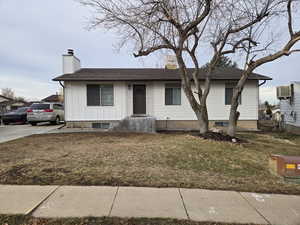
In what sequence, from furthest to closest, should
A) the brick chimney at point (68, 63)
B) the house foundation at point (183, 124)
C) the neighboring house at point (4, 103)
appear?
the neighboring house at point (4, 103) → the brick chimney at point (68, 63) → the house foundation at point (183, 124)

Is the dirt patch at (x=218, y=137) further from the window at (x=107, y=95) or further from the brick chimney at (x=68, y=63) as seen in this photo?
the brick chimney at (x=68, y=63)

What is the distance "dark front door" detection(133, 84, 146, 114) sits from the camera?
11539 mm

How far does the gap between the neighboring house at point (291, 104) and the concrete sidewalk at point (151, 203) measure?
10.6 meters

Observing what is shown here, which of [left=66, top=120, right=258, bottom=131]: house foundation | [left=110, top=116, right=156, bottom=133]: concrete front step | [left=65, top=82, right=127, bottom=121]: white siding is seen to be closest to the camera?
[left=110, top=116, right=156, bottom=133]: concrete front step

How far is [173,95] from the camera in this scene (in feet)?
37.3

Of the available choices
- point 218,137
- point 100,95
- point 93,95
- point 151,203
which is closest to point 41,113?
point 93,95

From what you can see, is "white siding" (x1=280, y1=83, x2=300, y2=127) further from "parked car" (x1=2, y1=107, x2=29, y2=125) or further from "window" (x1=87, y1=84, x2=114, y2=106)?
"parked car" (x1=2, y1=107, x2=29, y2=125)

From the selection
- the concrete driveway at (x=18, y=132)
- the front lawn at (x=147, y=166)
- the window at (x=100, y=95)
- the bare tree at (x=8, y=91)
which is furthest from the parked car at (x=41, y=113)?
the bare tree at (x=8, y=91)

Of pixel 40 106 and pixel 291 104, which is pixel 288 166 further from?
pixel 40 106

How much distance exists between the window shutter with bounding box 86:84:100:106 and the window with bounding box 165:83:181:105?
4.20m

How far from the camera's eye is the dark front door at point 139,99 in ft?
37.9

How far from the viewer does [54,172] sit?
13.0ft

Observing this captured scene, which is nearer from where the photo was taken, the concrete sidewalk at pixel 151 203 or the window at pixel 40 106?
the concrete sidewalk at pixel 151 203

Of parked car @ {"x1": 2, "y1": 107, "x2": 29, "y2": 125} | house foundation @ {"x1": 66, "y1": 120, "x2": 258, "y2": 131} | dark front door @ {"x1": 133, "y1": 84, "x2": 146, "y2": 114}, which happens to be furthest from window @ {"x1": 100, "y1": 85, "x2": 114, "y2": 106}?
parked car @ {"x1": 2, "y1": 107, "x2": 29, "y2": 125}
